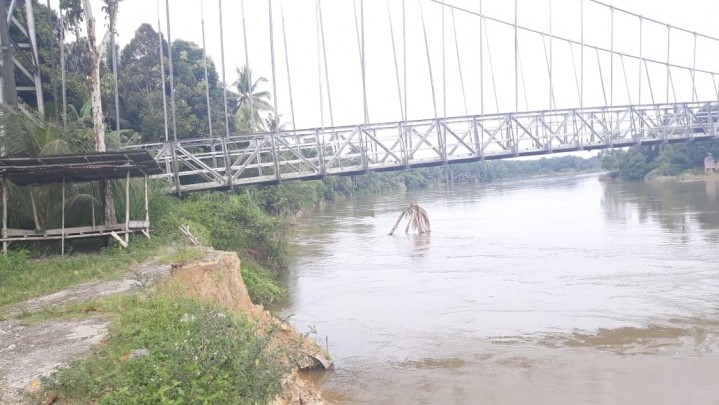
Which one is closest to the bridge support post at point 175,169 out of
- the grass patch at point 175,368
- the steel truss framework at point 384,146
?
the steel truss framework at point 384,146

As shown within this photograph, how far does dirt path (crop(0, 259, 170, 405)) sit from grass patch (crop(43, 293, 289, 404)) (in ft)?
0.87

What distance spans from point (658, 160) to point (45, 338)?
215ft

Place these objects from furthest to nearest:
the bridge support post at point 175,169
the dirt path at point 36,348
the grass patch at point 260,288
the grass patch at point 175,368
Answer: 1. the bridge support post at point 175,169
2. the grass patch at point 260,288
3. the dirt path at point 36,348
4. the grass patch at point 175,368

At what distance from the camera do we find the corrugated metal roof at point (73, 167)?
10.7 metres

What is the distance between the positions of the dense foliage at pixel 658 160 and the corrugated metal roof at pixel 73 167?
52.3 m

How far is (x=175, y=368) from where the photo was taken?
16.6 ft

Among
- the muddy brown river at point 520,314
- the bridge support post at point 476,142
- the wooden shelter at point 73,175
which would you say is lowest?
the muddy brown river at point 520,314

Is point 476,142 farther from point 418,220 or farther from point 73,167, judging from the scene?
point 73,167

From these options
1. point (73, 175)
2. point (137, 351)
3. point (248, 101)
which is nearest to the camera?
point (137, 351)

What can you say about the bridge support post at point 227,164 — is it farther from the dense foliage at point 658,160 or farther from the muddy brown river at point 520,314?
the dense foliage at point 658,160

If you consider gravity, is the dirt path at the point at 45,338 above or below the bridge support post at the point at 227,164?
below

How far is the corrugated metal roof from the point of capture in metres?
10.7

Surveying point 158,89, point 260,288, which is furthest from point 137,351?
point 158,89

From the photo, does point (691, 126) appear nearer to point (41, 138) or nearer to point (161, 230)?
point (161, 230)
